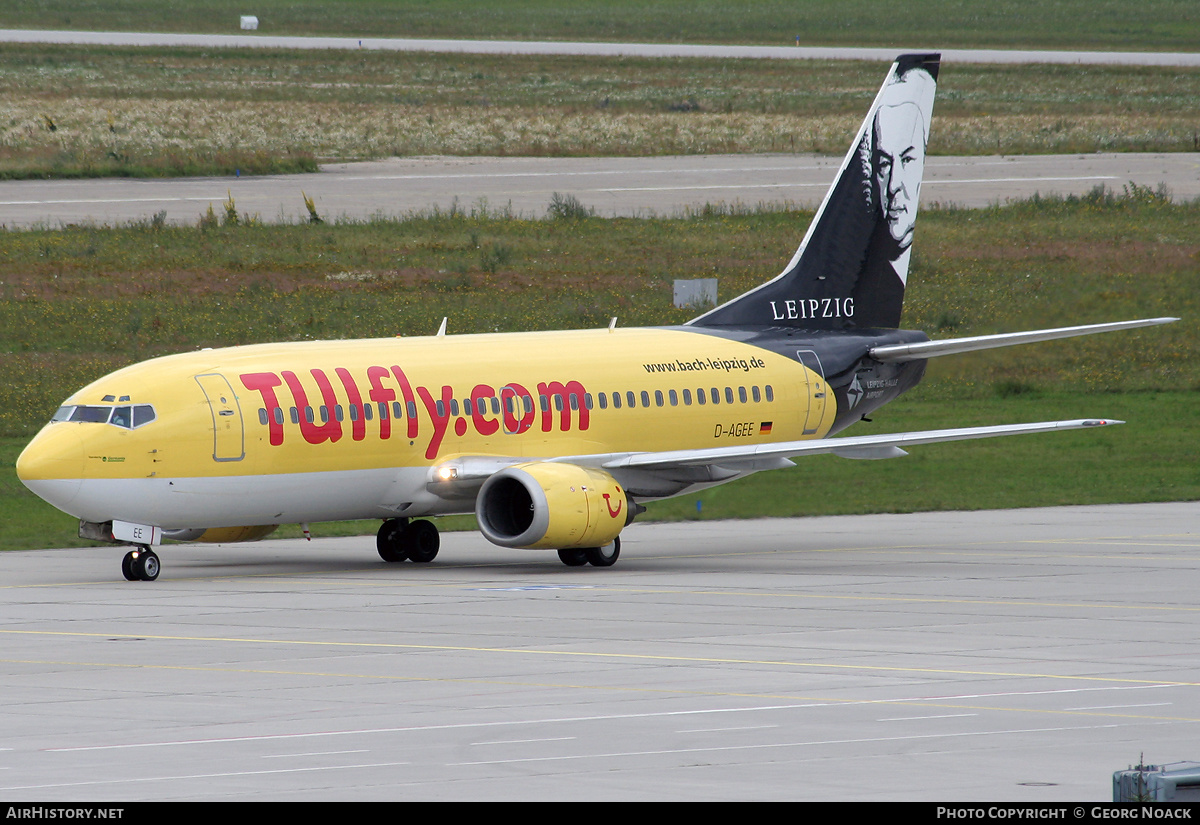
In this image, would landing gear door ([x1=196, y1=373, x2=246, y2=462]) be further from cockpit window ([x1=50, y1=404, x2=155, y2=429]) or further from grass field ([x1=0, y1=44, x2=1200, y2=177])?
grass field ([x1=0, y1=44, x2=1200, y2=177])

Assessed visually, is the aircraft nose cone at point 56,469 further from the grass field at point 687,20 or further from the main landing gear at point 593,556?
the grass field at point 687,20

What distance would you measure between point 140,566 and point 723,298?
102 ft

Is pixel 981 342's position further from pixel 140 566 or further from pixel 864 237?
pixel 140 566

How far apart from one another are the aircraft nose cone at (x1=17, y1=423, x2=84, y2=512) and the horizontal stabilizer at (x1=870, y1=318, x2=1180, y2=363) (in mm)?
16842

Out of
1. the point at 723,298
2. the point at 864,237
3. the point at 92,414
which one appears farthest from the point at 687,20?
the point at 92,414

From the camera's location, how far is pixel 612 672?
2272 centimetres

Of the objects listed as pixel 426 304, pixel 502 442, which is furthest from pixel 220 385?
pixel 426 304

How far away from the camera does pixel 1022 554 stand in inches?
1407

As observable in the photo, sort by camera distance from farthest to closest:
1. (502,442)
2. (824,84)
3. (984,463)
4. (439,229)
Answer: (824,84) < (439,229) < (984,463) < (502,442)

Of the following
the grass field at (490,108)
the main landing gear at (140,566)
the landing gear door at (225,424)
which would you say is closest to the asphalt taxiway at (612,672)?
the main landing gear at (140,566)

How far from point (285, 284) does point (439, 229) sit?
354 inches

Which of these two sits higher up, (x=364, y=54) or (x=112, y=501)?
(x=364, y=54)
